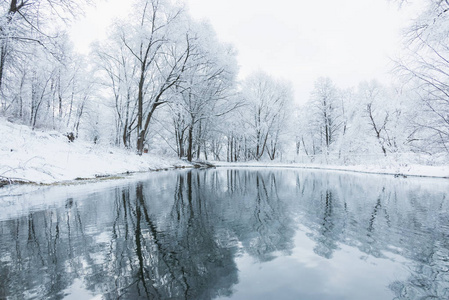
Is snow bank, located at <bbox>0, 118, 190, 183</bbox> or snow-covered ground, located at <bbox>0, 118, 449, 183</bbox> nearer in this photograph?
snow bank, located at <bbox>0, 118, 190, 183</bbox>

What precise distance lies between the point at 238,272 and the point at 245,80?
3732 centimetres

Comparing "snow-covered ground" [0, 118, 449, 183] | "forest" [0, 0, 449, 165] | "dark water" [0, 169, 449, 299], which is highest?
"forest" [0, 0, 449, 165]

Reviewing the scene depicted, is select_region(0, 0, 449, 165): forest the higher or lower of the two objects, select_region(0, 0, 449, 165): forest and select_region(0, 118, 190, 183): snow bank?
the higher

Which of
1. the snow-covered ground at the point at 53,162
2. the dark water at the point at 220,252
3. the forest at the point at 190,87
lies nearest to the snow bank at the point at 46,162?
the snow-covered ground at the point at 53,162

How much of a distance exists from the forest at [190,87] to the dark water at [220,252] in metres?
7.33

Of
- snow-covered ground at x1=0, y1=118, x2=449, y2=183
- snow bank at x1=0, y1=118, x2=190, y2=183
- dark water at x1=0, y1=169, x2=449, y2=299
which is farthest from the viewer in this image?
snow-covered ground at x1=0, y1=118, x2=449, y2=183

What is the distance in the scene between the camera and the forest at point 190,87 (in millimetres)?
10555

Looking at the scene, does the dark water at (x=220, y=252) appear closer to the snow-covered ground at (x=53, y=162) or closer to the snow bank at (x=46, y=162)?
the snow bank at (x=46, y=162)

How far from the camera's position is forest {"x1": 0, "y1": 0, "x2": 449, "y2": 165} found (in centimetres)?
1055

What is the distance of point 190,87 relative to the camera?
22.1 m

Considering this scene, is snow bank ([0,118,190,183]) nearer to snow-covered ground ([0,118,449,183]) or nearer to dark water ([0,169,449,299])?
snow-covered ground ([0,118,449,183])

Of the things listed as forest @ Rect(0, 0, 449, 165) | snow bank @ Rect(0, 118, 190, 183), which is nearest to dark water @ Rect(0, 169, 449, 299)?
snow bank @ Rect(0, 118, 190, 183)

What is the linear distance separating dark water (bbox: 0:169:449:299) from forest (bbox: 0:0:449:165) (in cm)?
733

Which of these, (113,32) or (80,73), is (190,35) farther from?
(80,73)
